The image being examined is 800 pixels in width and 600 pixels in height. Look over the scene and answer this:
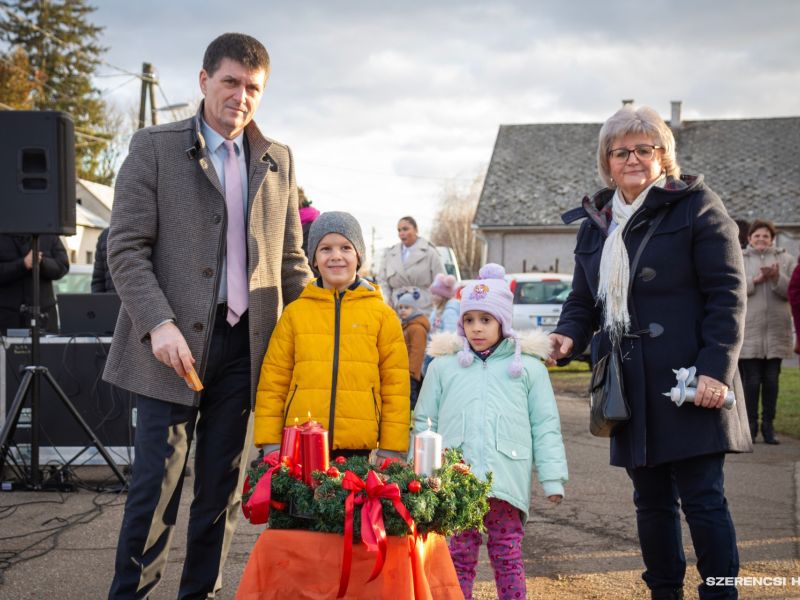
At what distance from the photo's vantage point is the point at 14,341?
687 centimetres

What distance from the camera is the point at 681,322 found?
3.38 m

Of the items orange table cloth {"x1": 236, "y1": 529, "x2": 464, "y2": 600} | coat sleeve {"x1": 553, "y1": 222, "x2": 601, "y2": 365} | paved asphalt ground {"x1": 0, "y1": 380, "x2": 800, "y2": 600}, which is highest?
coat sleeve {"x1": 553, "y1": 222, "x2": 601, "y2": 365}

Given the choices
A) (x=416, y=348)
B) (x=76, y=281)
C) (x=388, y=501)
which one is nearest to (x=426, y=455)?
(x=388, y=501)

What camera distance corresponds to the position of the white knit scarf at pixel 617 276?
344 centimetres

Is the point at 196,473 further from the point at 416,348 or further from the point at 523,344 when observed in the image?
the point at 416,348

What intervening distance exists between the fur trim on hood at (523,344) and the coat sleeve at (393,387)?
287 millimetres

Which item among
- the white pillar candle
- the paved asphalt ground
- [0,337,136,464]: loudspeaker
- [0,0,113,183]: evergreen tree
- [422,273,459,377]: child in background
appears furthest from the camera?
[0,0,113,183]: evergreen tree

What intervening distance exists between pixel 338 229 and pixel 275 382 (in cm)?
70

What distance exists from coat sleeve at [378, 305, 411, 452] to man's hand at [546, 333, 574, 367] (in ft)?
2.17

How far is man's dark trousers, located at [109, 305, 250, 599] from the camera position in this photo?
3279 millimetres

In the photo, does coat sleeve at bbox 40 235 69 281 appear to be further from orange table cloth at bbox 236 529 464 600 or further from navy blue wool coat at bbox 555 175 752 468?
navy blue wool coat at bbox 555 175 752 468

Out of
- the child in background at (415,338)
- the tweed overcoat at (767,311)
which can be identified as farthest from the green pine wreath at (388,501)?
the tweed overcoat at (767,311)

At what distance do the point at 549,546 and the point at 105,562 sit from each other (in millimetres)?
2430

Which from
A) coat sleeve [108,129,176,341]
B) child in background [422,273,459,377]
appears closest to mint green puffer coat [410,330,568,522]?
coat sleeve [108,129,176,341]
